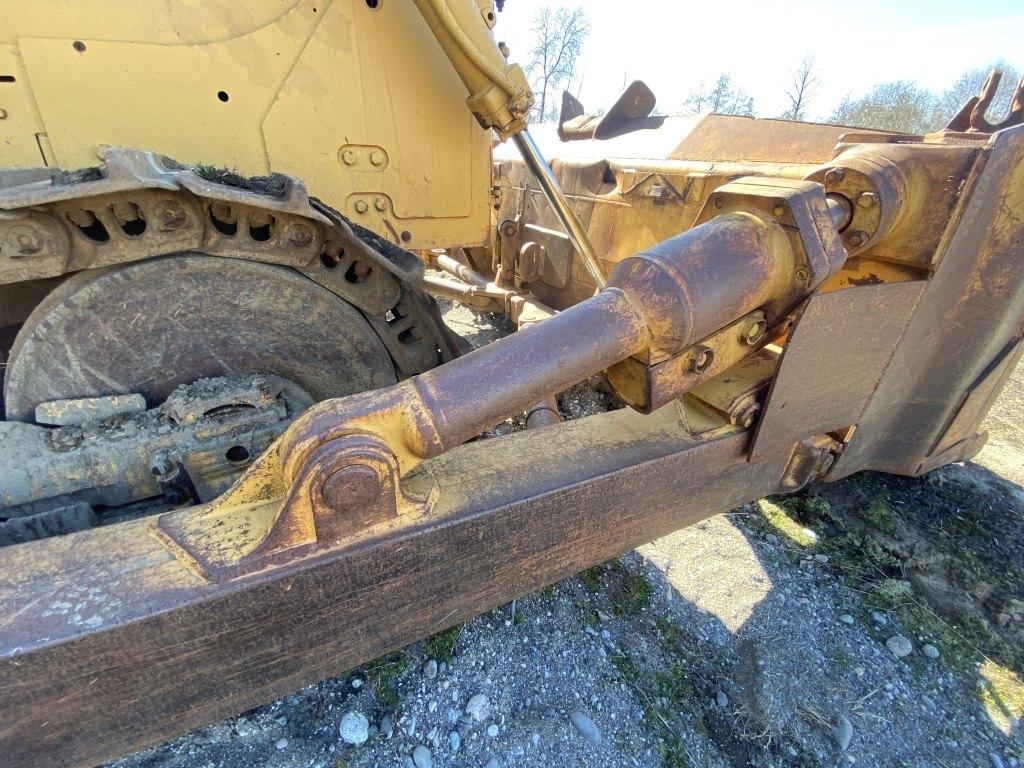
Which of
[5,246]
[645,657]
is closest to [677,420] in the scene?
[645,657]

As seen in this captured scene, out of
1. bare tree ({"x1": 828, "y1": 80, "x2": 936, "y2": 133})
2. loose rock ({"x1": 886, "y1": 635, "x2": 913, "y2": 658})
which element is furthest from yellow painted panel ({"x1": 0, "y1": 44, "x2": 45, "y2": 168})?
bare tree ({"x1": 828, "y1": 80, "x2": 936, "y2": 133})

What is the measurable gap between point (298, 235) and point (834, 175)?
1802 millimetres

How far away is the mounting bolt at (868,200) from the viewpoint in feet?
5.18

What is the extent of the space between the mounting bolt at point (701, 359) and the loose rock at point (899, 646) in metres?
1.66

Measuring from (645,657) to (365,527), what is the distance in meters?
1.45

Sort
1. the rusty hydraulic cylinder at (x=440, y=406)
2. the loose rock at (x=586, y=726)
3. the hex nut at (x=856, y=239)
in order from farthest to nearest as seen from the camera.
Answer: the loose rock at (x=586, y=726) < the hex nut at (x=856, y=239) < the rusty hydraulic cylinder at (x=440, y=406)

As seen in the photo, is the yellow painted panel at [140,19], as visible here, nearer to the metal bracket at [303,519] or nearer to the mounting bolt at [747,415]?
the metal bracket at [303,519]

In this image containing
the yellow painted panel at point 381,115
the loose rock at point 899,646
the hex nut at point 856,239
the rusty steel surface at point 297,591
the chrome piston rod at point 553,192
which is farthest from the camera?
the chrome piston rod at point 553,192

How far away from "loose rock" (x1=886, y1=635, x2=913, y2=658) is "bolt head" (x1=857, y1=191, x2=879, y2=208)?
183cm

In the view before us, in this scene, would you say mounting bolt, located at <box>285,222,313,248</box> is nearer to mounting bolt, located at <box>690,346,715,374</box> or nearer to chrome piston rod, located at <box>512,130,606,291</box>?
chrome piston rod, located at <box>512,130,606,291</box>

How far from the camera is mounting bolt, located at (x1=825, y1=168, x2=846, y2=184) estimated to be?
1634 millimetres

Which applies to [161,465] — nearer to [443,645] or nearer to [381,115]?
[443,645]

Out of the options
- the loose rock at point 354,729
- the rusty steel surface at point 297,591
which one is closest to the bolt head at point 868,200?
the rusty steel surface at point 297,591

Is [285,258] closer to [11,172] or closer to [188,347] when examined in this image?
[188,347]
